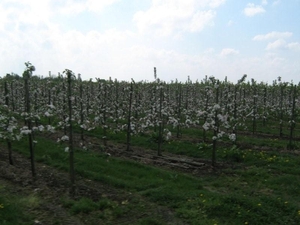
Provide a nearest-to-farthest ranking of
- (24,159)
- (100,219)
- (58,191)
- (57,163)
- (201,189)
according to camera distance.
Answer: (100,219) < (58,191) < (201,189) < (57,163) < (24,159)

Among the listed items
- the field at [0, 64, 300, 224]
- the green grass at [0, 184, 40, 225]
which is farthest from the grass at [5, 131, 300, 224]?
the green grass at [0, 184, 40, 225]

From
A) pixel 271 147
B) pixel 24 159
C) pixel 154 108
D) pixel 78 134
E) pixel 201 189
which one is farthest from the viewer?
pixel 78 134

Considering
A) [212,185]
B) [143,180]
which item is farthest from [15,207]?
[212,185]

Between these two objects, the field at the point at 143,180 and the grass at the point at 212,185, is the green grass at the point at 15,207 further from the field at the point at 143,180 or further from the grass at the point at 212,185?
the grass at the point at 212,185

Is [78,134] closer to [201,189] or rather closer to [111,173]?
[111,173]

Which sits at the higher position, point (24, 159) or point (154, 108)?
point (154, 108)

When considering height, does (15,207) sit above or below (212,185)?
above

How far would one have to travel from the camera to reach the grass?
1014cm

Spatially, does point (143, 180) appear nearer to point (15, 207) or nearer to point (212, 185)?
point (212, 185)

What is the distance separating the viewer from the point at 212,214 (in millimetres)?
10203

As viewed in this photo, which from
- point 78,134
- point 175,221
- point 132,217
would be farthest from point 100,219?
point 78,134

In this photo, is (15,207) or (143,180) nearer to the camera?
(15,207)

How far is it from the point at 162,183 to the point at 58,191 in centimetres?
427

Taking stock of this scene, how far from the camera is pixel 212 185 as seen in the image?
528 inches
